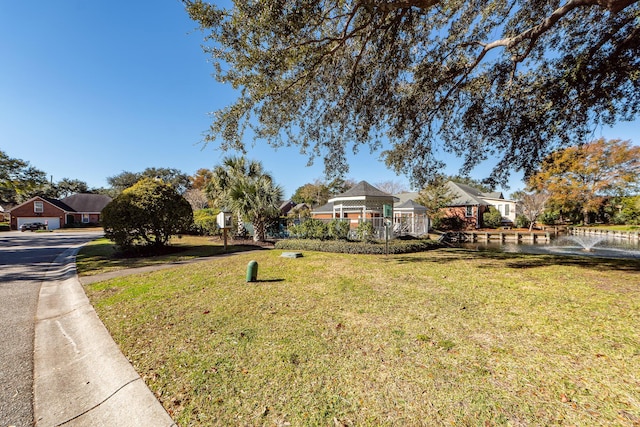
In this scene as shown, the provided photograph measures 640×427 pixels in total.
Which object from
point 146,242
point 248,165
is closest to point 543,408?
point 146,242

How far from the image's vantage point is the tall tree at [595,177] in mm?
31000

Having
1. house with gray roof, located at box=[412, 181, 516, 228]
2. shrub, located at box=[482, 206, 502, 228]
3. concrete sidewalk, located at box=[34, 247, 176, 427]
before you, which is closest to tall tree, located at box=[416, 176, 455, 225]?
house with gray roof, located at box=[412, 181, 516, 228]

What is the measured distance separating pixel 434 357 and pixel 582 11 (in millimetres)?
10602

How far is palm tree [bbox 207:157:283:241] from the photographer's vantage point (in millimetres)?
15492

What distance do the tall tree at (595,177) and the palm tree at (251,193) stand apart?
3214 cm

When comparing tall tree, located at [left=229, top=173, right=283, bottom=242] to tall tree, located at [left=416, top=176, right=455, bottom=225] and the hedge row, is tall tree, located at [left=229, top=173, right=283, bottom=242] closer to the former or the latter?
the hedge row

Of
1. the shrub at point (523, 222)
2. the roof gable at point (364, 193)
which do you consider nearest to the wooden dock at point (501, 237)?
the shrub at point (523, 222)

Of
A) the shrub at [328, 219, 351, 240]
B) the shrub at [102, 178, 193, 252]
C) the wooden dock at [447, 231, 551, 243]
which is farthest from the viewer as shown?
the wooden dock at [447, 231, 551, 243]

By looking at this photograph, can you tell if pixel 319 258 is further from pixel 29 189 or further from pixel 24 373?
pixel 29 189

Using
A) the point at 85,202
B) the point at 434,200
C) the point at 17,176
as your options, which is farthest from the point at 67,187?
the point at 434,200

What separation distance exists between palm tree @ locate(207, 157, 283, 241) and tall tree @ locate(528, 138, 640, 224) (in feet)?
105

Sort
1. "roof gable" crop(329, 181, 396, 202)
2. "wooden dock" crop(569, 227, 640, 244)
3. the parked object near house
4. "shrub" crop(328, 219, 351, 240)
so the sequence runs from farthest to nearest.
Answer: the parked object near house → "wooden dock" crop(569, 227, 640, 244) → "roof gable" crop(329, 181, 396, 202) → "shrub" crop(328, 219, 351, 240)

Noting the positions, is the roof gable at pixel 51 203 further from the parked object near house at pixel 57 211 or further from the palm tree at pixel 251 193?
the palm tree at pixel 251 193

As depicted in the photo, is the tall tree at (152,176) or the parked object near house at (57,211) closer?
the parked object near house at (57,211)
